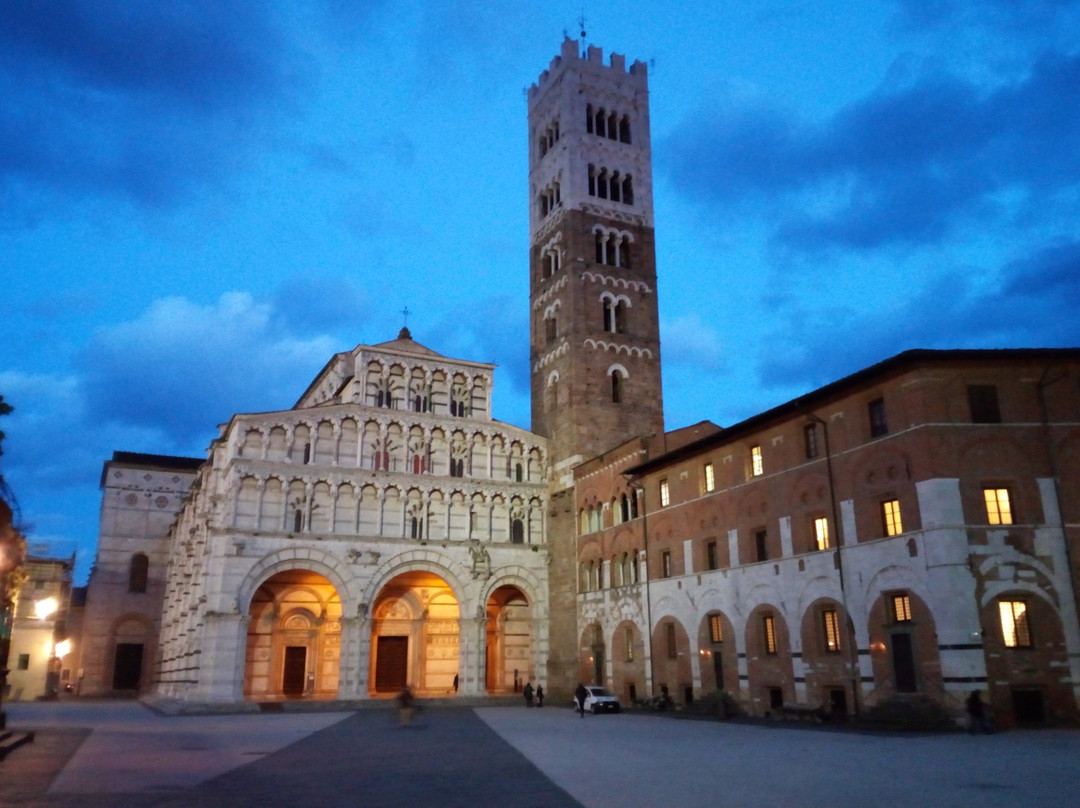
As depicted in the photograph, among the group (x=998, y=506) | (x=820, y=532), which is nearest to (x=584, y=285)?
(x=820, y=532)

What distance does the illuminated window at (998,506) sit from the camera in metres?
25.2

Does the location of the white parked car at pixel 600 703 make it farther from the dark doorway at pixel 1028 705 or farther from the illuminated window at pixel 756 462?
the dark doorway at pixel 1028 705

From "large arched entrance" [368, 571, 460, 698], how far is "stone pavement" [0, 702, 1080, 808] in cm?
1929

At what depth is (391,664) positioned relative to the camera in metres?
47.9

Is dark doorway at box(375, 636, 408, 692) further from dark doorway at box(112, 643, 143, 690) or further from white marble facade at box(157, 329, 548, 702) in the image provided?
dark doorway at box(112, 643, 143, 690)

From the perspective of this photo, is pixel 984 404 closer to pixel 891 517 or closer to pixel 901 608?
pixel 891 517

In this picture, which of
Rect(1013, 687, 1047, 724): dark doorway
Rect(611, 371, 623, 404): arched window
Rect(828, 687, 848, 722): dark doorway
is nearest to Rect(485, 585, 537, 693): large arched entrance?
Rect(611, 371, 623, 404): arched window

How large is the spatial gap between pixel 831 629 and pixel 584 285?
90.0ft

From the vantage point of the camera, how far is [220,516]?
42281mm

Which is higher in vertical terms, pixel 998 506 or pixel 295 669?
pixel 998 506

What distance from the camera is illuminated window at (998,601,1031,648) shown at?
24.2 metres

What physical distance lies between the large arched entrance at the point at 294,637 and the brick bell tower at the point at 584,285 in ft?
39.9

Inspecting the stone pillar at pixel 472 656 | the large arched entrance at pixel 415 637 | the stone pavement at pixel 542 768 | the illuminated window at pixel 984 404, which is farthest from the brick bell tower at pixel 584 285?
the illuminated window at pixel 984 404

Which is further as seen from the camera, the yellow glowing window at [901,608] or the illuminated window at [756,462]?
the illuminated window at [756,462]
